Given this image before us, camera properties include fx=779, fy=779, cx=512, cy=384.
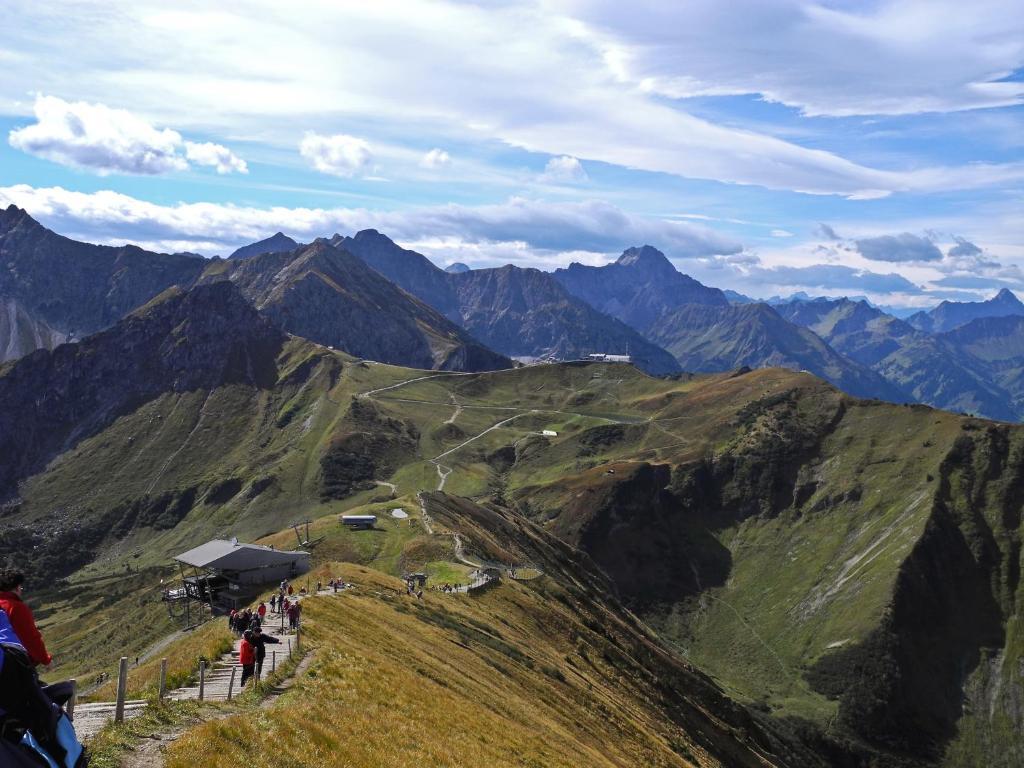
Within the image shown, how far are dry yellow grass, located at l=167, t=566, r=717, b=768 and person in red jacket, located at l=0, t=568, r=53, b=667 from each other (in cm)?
672

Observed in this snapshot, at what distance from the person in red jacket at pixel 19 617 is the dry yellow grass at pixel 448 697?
6719mm

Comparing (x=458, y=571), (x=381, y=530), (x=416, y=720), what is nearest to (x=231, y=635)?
(x=416, y=720)

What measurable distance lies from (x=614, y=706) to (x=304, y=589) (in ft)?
95.7

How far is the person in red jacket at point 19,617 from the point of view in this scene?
1455 cm

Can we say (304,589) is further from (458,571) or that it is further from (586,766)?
(458,571)

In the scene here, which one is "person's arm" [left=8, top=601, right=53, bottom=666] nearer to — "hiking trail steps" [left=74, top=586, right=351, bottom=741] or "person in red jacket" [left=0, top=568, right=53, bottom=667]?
"person in red jacket" [left=0, top=568, right=53, bottom=667]

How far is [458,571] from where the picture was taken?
9556 centimetres

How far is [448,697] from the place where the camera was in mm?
40750

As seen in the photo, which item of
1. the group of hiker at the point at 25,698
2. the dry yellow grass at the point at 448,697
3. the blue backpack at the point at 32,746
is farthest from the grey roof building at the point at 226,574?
the group of hiker at the point at 25,698

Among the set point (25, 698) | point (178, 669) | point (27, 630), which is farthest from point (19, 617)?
point (178, 669)

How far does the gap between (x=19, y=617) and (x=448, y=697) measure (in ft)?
95.4

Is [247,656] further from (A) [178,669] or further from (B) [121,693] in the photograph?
(B) [121,693]

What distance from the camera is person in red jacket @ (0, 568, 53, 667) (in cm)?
1455

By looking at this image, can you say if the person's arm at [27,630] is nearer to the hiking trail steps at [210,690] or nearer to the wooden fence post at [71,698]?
the wooden fence post at [71,698]
